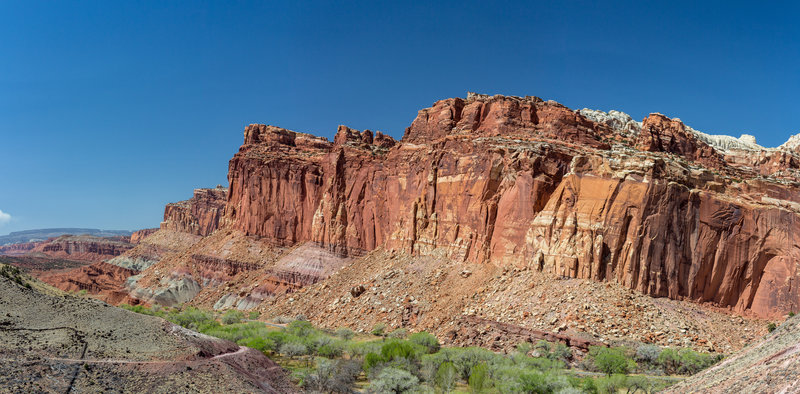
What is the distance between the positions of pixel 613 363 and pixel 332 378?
14.6 m

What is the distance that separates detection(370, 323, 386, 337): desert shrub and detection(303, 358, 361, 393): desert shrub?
1262 cm

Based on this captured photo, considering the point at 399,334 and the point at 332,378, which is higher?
the point at 332,378

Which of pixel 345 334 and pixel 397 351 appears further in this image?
pixel 345 334

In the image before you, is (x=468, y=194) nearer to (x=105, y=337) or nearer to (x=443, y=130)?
(x=443, y=130)

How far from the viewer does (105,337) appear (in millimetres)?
16516

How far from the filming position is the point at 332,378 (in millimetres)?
23516

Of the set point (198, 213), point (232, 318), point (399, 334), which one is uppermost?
point (198, 213)

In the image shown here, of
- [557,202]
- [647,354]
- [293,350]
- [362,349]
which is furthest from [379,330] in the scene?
[647,354]

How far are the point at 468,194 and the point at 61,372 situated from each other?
36879 millimetres

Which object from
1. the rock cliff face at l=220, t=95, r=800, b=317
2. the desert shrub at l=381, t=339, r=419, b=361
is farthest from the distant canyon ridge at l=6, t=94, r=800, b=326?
the desert shrub at l=381, t=339, r=419, b=361

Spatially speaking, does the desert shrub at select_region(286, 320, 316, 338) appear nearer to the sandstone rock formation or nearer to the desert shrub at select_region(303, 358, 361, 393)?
the desert shrub at select_region(303, 358, 361, 393)

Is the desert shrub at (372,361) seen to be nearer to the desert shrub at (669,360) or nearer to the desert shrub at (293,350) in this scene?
the desert shrub at (293,350)

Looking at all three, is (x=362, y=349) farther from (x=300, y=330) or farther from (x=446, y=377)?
(x=300, y=330)

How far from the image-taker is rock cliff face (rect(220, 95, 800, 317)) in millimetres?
34062
